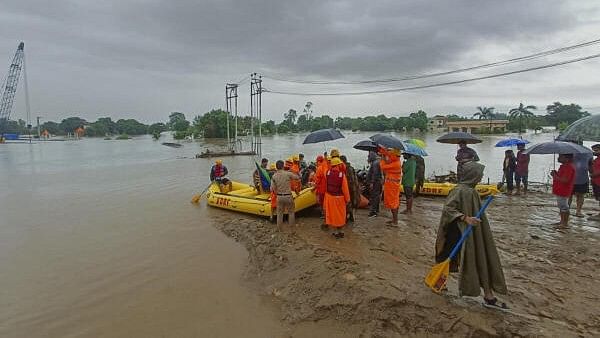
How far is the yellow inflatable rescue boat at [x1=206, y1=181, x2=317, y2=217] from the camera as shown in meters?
7.81

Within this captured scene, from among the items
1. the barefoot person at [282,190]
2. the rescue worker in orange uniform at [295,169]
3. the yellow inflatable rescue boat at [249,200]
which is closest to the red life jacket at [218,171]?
the yellow inflatable rescue boat at [249,200]

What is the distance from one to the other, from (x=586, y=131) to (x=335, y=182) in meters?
5.03

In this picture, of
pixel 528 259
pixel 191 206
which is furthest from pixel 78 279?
pixel 528 259

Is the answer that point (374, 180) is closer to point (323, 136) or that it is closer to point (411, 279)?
point (323, 136)

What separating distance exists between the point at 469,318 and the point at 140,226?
8.13 meters

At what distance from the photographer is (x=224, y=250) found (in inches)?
270

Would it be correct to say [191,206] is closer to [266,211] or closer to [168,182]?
[266,211]

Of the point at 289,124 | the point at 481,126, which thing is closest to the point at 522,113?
the point at 481,126

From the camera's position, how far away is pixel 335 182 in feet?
20.0

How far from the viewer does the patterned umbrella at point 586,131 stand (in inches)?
255

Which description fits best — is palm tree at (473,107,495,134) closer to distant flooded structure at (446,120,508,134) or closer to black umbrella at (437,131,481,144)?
distant flooded structure at (446,120,508,134)

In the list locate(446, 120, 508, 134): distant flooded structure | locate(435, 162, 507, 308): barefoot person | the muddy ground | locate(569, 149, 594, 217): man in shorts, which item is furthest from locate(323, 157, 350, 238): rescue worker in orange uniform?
locate(446, 120, 508, 134): distant flooded structure

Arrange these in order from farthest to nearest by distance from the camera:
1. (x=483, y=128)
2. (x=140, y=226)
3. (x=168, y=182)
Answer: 1. (x=483, y=128)
2. (x=168, y=182)
3. (x=140, y=226)

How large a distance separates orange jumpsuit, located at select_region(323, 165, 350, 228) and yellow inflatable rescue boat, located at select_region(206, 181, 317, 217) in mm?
1616
